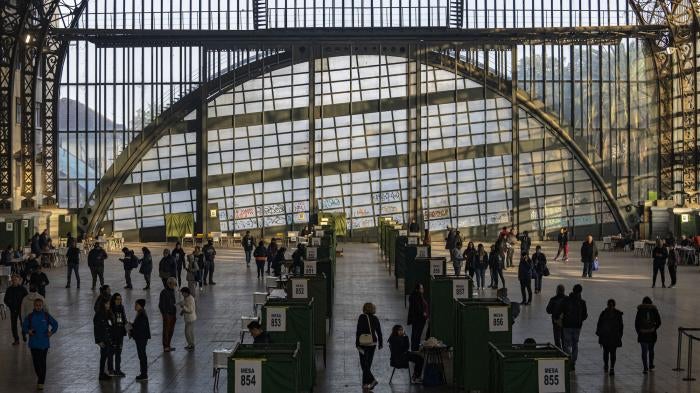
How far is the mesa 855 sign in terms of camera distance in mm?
13719

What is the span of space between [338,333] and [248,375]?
11568mm

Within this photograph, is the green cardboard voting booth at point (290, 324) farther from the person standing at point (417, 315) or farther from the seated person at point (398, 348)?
the person standing at point (417, 315)

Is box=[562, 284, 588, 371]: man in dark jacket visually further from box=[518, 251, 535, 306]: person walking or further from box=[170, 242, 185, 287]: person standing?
box=[170, 242, 185, 287]: person standing

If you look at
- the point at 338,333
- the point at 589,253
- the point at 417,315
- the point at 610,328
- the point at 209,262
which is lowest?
the point at 338,333

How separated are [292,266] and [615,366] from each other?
41.1 feet

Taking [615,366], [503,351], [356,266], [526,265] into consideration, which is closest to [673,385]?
[615,366]

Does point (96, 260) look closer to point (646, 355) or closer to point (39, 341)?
point (39, 341)

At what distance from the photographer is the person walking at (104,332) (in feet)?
63.7

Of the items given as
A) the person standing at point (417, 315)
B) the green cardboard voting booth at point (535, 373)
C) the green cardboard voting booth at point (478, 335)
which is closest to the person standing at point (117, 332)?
the person standing at point (417, 315)

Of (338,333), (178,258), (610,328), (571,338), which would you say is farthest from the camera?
(178,258)

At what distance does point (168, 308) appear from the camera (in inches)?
880

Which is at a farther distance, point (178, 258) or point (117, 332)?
point (178, 258)

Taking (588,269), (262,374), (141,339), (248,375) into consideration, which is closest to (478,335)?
(262,374)

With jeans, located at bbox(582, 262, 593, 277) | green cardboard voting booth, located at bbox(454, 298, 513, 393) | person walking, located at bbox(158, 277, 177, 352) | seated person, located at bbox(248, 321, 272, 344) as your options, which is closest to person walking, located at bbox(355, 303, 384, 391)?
green cardboard voting booth, located at bbox(454, 298, 513, 393)
